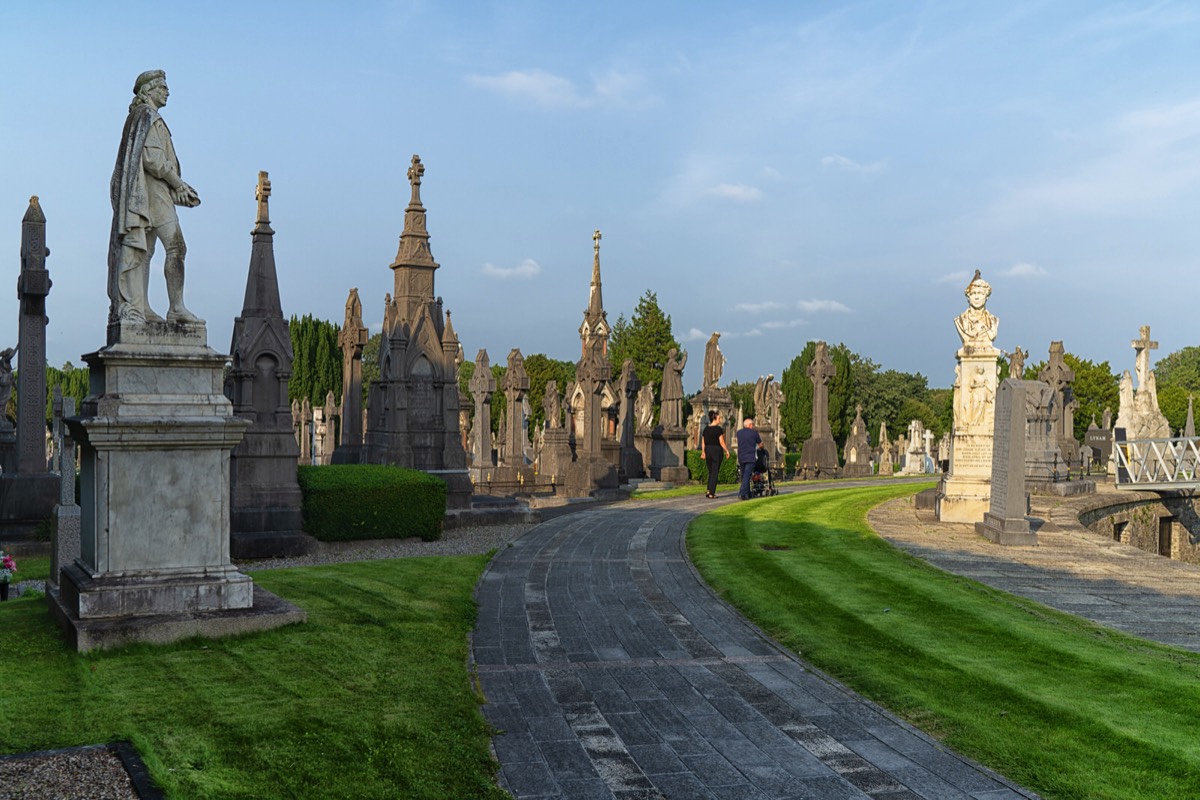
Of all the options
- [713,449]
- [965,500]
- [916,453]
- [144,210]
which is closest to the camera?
[144,210]

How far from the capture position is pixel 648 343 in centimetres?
7156

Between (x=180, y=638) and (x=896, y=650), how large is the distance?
5.91m

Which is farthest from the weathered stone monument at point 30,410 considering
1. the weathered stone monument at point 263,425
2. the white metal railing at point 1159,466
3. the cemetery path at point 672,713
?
the white metal railing at point 1159,466

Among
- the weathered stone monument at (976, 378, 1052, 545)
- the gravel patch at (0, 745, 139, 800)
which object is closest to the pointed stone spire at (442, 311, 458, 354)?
the weathered stone monument at (976, 378, 1052, 545)

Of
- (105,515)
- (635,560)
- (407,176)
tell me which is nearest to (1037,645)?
(635,560)

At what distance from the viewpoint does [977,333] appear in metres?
19.1

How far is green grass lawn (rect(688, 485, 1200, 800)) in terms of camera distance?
18.3 ft

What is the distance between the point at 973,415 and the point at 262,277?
1385cm

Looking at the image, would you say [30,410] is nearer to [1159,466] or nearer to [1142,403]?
[1159,466]

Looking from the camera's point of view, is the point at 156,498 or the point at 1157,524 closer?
the point at 156,498

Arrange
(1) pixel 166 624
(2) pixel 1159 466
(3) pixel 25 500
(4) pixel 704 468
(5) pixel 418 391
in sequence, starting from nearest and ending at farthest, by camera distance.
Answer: (1) pixel 166 624
(3) pixel 25 500
(5) pixel 418 391
(2) pixel 1159 466
(4) pixel 704 468

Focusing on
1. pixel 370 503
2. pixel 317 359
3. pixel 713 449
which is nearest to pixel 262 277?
pixel 370 503

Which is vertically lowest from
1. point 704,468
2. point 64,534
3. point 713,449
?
point 704,468

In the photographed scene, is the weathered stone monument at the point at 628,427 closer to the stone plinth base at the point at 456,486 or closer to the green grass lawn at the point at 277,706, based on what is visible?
the stone plinth base at the point at 456,486
